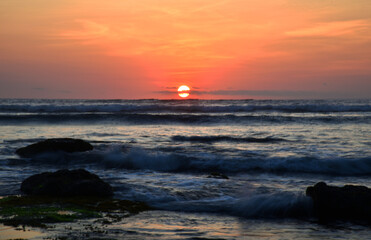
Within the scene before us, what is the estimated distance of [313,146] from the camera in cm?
1745

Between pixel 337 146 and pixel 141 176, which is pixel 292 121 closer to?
pixel 337 146

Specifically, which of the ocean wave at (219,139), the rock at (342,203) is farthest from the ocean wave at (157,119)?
the rock at (342,203)

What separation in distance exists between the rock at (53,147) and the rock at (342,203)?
10.4m

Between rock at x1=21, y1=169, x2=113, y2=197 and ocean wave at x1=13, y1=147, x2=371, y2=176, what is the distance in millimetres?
4292

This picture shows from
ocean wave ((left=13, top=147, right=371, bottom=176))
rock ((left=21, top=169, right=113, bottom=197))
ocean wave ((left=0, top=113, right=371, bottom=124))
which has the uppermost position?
ocean wave ((left=0, top=113, right=371, bottom=124))

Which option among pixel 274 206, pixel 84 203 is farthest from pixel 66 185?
pixel 274 206

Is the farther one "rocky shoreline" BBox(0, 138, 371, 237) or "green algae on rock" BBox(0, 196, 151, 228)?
"rocky shoreline" BBox(0, 138, 371, 237)

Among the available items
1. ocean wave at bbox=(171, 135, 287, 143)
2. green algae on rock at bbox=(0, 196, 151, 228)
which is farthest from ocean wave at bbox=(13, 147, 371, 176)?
ocean wave at bbox=(171, 135, 287, 143)

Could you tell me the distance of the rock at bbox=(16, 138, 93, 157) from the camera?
49.3ft

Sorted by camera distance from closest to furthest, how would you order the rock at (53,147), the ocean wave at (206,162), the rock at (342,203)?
the rock at (342,203) < the ocean wave at (206,162) < the rock at (53,147)

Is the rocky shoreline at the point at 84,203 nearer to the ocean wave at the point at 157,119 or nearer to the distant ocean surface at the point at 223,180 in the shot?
the distant ocean surface at the point at 223,180

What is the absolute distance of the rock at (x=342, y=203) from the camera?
741 centimetres

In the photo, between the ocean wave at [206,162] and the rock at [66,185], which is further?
the ocean wave at [206,162]

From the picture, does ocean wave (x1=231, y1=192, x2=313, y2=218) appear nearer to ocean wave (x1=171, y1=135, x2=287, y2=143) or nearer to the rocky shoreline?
the rocky shoreline
